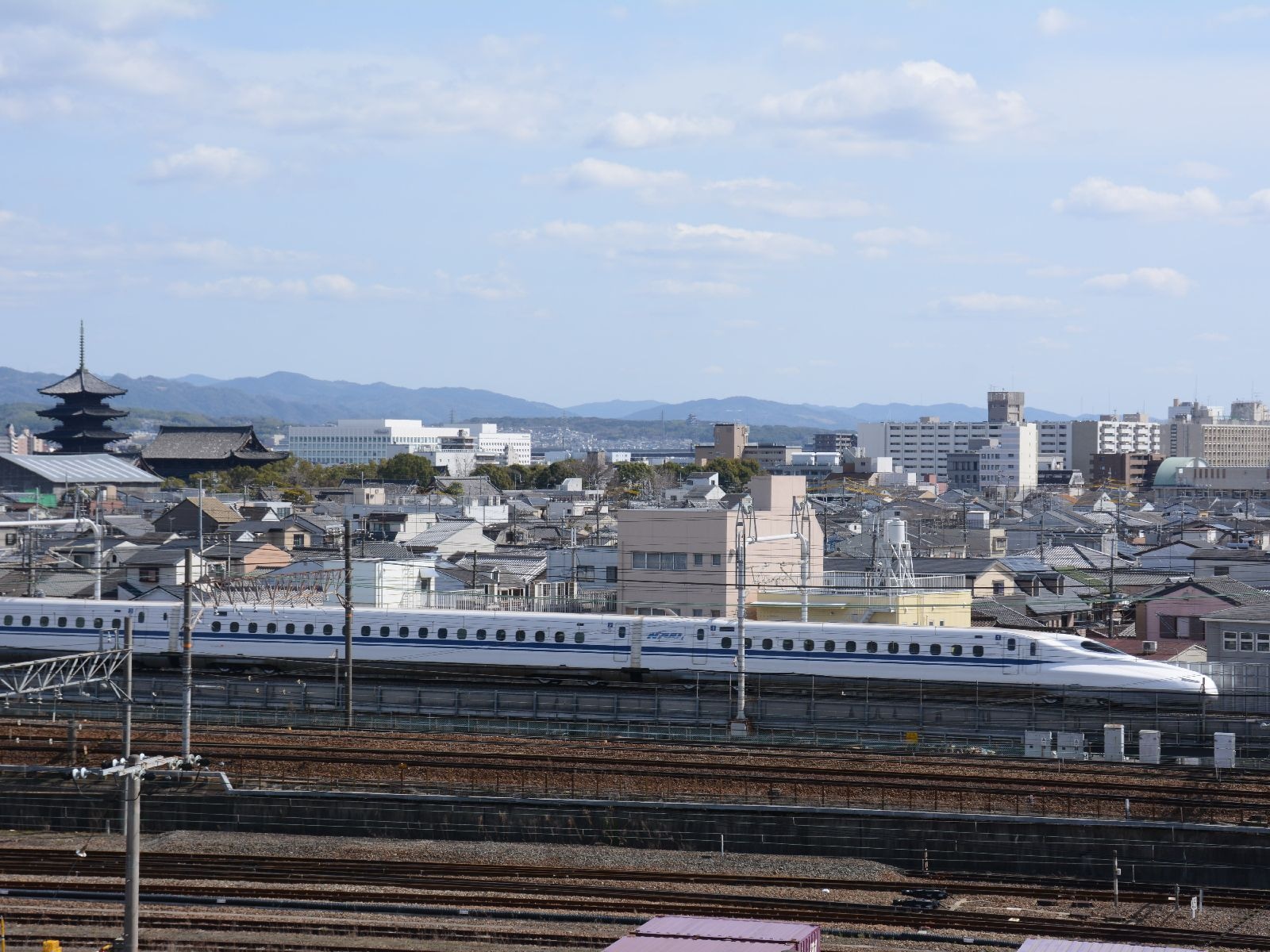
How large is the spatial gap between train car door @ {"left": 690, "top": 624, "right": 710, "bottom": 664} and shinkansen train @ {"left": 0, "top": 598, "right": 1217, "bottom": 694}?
0.03 meters

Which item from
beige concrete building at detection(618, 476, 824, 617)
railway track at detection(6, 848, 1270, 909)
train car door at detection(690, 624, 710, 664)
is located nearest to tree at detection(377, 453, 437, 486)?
beige concrete building at detection(618, 476, 824, 617)

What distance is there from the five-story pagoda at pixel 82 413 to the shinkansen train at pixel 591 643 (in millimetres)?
100455

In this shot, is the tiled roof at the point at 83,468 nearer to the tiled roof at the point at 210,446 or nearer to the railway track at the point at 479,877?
the tiled roof at the point at 210,446

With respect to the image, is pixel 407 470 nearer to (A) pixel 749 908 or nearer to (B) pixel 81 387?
(B) pixel 81 387

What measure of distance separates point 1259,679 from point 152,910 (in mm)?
25771

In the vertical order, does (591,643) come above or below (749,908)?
above

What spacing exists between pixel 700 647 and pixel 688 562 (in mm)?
11729

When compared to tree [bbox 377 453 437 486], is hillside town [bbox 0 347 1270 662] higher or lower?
lower

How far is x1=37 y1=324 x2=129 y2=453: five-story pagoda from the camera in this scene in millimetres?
135750

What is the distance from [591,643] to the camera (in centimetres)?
3566

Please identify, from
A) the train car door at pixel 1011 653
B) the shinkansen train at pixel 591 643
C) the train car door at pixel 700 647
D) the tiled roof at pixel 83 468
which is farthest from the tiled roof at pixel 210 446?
the train car door at pixel 1011 653

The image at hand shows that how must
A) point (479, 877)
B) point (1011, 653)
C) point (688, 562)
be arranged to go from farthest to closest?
point (688, 562), point (1011, 653), point (479, 877)

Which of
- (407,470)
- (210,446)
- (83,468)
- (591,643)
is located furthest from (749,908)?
(210,446)

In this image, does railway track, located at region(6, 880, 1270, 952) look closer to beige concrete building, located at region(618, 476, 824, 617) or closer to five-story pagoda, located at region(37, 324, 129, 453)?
beige concrete building, located at region(618, 476, 824, 617)
